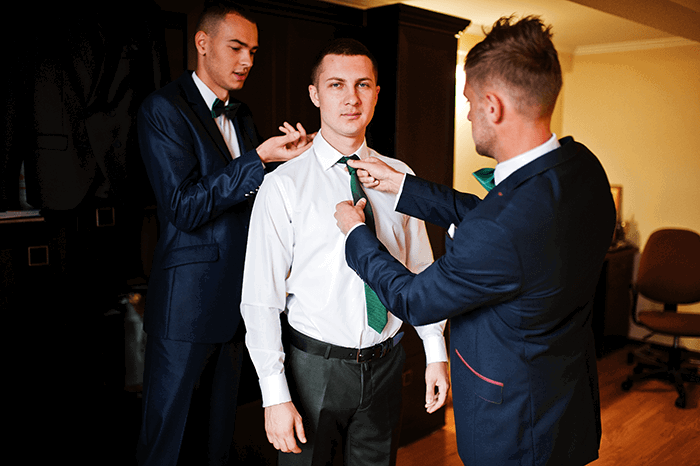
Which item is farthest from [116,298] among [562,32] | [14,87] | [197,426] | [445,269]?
[562,32]

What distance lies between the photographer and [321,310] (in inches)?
63.2

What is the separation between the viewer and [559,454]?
4.59 feet

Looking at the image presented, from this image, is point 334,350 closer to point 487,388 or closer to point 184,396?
point 487,388

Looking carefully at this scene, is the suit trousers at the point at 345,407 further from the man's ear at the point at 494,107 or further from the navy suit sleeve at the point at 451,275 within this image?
the man's ear at the point at 494,107

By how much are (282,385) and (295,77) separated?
196 centimetres

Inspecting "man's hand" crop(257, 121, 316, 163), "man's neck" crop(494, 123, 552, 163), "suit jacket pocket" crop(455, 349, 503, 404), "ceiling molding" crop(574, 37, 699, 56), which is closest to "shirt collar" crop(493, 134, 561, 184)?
"man's neck" crop(494, 123, 552, 163)

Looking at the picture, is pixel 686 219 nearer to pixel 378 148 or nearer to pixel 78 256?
pixel 378 148

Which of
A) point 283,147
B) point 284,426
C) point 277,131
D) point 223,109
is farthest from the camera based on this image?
point 277,131

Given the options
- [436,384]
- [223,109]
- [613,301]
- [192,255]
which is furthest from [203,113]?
[613,301]

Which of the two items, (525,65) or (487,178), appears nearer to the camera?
(525,65)

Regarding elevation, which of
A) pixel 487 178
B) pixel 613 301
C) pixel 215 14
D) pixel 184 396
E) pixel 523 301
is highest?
pixel 215 14

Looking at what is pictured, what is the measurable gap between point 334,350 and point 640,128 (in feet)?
16.0

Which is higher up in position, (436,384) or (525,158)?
(525,158)

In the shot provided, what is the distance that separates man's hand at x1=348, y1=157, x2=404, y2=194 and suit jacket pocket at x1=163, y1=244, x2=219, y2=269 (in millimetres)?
606
